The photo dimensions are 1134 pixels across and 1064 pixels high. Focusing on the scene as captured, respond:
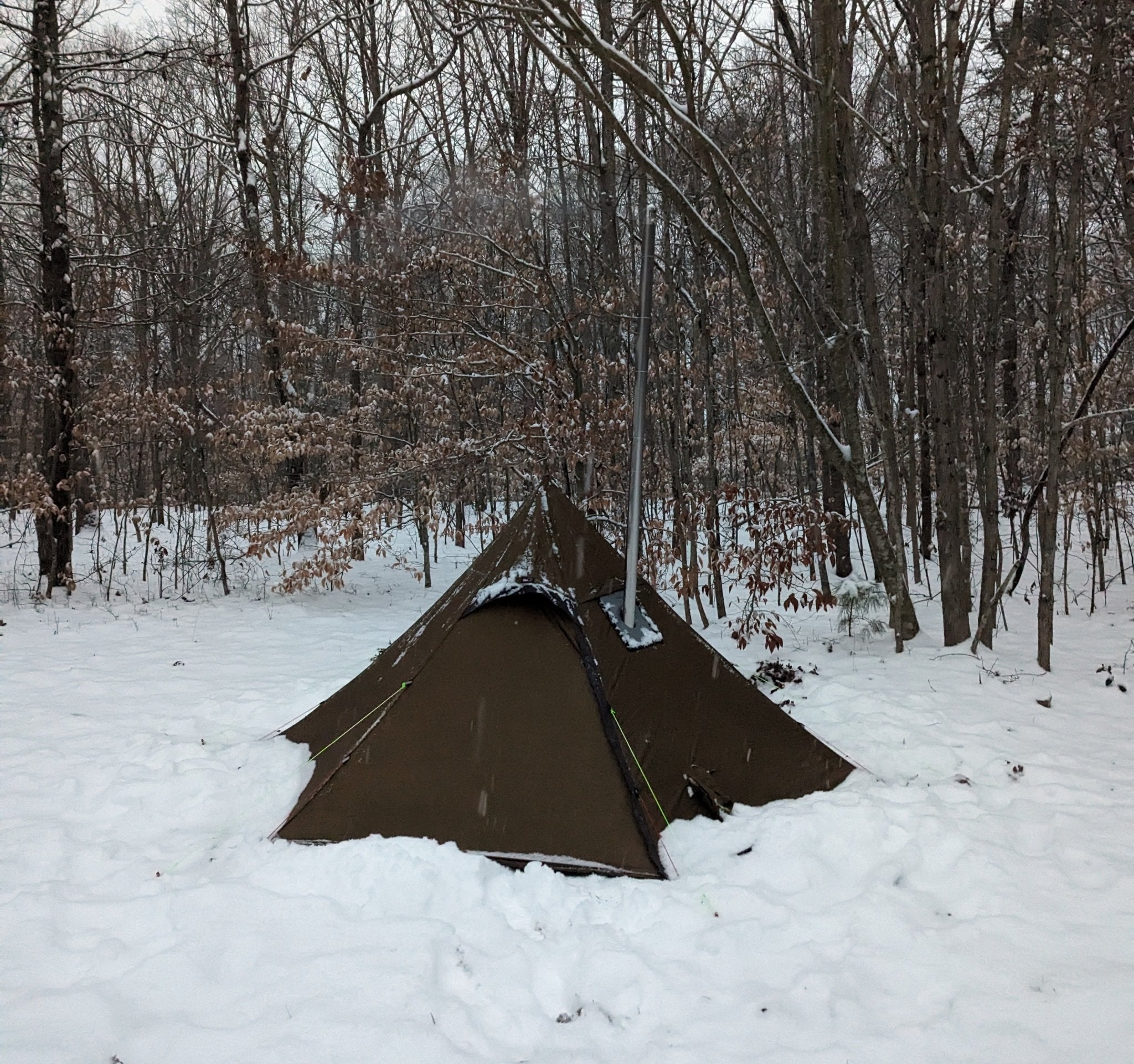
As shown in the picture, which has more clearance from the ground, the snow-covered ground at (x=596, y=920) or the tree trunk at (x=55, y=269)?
the tree trunk at (x=55, y=269)

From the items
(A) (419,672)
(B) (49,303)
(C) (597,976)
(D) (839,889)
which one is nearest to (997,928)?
(D) (839,889)

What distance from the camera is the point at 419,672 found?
11.5ft

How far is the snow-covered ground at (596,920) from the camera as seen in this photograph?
221 centimetres

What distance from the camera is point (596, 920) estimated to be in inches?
109

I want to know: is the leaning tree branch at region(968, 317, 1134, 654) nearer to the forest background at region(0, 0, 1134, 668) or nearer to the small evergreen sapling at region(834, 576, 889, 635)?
the forest background at region(0, 0, 1134, 668)

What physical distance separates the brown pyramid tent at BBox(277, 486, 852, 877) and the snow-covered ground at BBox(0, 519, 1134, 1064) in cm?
14

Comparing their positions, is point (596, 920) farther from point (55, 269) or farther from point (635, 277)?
point (55, 269)

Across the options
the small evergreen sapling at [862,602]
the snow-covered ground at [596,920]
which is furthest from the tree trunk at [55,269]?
the small evergreen sapling at [862,602]

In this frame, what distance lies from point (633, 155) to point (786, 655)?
4234mm

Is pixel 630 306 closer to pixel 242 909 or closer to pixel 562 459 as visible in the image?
pixel 562 459

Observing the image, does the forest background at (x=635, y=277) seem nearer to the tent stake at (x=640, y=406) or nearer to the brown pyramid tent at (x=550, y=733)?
the tent stake at (x=640, y=406)

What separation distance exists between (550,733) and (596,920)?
818 mm

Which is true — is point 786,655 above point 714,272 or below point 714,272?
below

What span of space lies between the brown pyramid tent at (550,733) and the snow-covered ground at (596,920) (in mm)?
136
